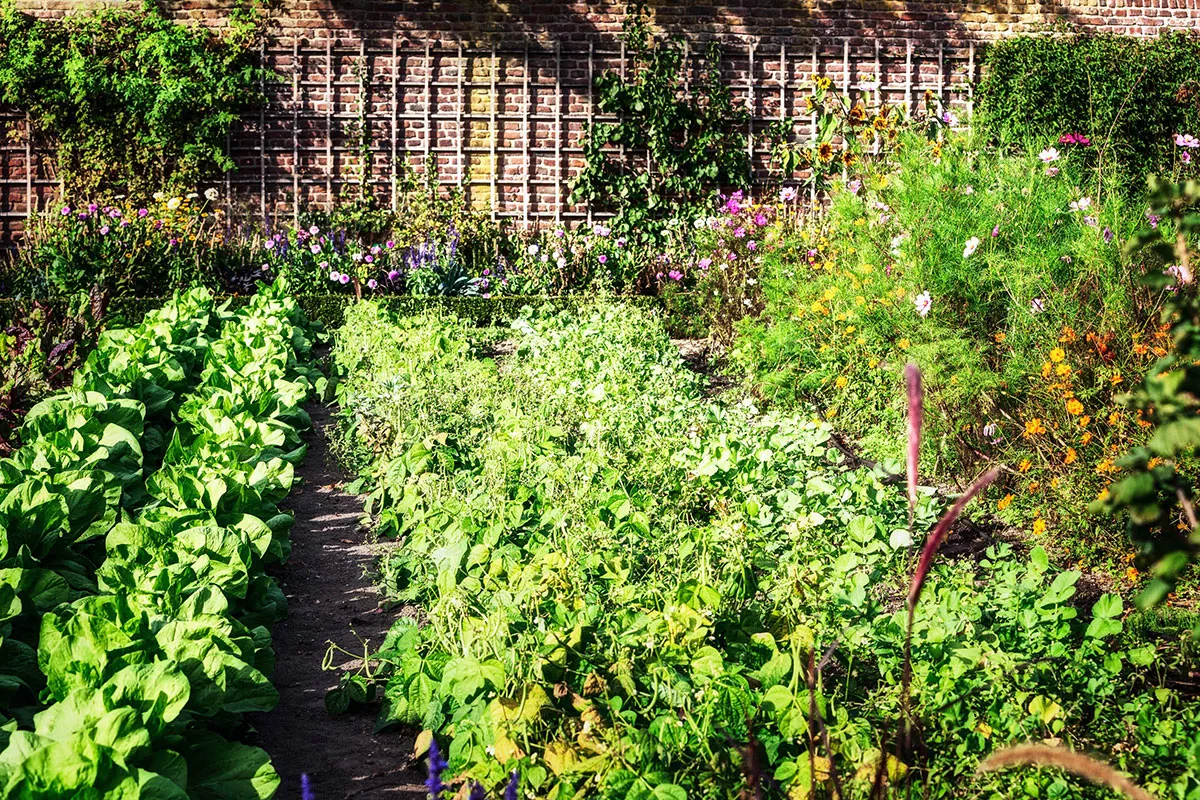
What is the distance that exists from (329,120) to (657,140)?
2.94 m

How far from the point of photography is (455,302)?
8688 millimetres

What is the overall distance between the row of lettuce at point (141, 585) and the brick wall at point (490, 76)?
234 inches

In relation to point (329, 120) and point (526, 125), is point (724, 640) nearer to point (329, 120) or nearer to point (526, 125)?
point (526, 125)

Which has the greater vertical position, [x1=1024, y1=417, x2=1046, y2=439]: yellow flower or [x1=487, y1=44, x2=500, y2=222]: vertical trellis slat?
[x1=487, y1=44, x2=500, y2=222]: vertical trellis slat

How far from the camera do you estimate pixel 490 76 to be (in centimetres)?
1055

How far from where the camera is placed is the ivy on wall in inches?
395

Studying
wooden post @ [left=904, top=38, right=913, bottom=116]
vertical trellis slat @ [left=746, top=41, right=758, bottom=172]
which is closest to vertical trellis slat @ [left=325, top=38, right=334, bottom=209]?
vertical trellis slat @ [left=746, top=41, right=758, bottom=172]

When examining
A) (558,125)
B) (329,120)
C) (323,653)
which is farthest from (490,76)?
(323,653)

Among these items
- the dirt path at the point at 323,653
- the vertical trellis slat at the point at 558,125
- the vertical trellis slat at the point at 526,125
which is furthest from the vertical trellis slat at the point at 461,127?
the dirt path at the point at 323,653

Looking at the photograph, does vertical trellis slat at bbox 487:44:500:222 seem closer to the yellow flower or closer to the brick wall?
the brick wall

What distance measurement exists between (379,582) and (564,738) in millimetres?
1514

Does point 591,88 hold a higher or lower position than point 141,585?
higher

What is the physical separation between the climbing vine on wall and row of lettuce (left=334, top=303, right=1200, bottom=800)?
6978 mm

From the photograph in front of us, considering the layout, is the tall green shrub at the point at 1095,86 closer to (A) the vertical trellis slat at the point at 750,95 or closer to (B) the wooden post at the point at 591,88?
(A) the vertical trellis slat at the point at 750,95
